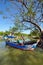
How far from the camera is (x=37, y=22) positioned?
82.6 feet

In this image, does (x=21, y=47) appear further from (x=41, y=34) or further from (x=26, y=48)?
(x=41, y=34)

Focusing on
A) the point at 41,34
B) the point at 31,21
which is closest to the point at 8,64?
the point at 31,21

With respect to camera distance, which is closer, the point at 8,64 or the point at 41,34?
the point at 8,64

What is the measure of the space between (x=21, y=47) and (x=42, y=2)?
28.1 ft

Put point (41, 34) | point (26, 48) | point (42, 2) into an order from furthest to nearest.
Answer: point (41, 34)
point (26, 48)
point (42, 2)

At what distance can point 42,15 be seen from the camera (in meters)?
23.9

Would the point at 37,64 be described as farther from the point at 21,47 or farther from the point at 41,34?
the point at 41,34

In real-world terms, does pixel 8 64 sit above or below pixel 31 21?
below

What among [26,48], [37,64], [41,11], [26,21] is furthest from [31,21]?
[37,64]

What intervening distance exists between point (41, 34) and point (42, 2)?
6733 millimetres

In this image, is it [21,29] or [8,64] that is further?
[21,29]

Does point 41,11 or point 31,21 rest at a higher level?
point 41,11


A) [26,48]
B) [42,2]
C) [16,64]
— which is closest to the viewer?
[16,64]

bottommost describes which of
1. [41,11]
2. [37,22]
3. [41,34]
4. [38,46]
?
[38,46]
